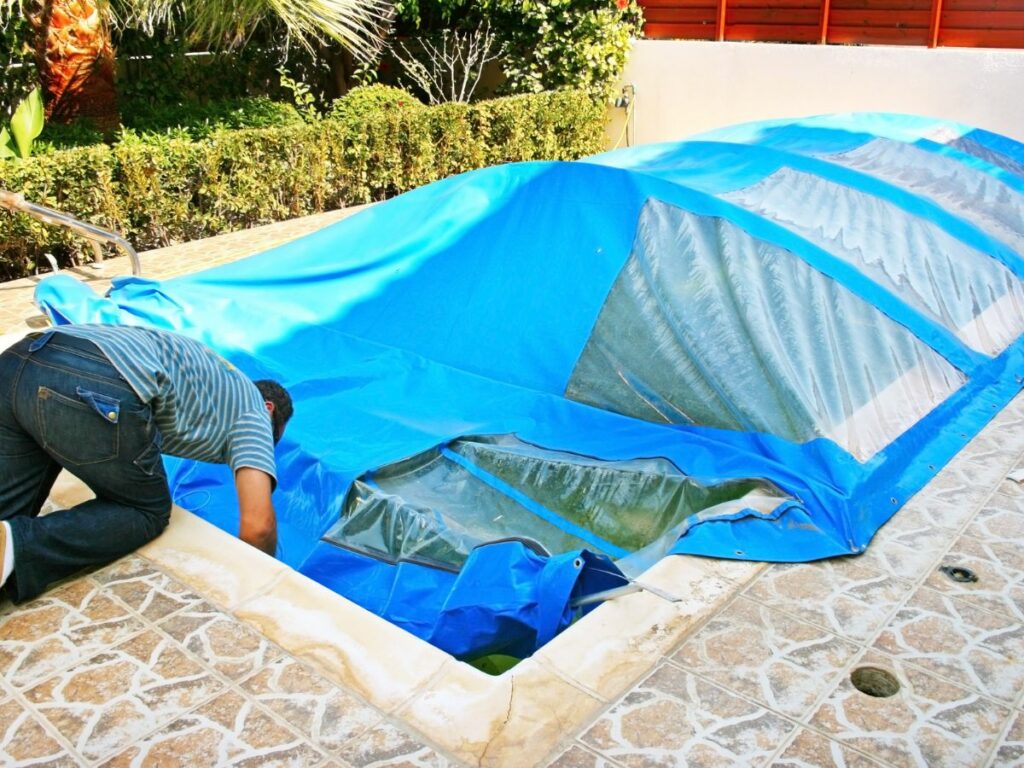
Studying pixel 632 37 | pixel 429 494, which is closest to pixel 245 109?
pixel 632 37

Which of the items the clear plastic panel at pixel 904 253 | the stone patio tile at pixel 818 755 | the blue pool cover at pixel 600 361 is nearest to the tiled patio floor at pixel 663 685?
the stone patio tile at pixel 818 755

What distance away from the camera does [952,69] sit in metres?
10.1

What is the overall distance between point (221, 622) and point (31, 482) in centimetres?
79

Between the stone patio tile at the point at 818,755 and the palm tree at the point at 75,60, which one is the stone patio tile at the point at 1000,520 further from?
the palm tree at the point at 75,60

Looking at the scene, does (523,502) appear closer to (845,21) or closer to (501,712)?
(501,712)

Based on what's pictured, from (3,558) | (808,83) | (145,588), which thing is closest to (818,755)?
(145,588)

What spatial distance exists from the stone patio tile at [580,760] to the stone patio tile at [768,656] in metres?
0.46

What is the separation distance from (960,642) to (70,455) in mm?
2636

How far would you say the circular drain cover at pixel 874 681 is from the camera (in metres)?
2.69

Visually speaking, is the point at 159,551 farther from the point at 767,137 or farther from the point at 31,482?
the point at 767,137

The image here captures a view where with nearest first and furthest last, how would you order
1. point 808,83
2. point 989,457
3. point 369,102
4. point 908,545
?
1. point 908,545
2. point 989,457
3. point 369,102
4. point 808,83

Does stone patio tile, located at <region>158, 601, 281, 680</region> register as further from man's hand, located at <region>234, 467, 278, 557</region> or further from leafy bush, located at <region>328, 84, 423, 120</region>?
leafy bush, located at <region>328, 84, 423, 120</region>

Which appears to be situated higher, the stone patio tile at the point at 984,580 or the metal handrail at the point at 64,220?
the metal handrail at the point at 64,220

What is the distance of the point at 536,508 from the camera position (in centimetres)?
390
